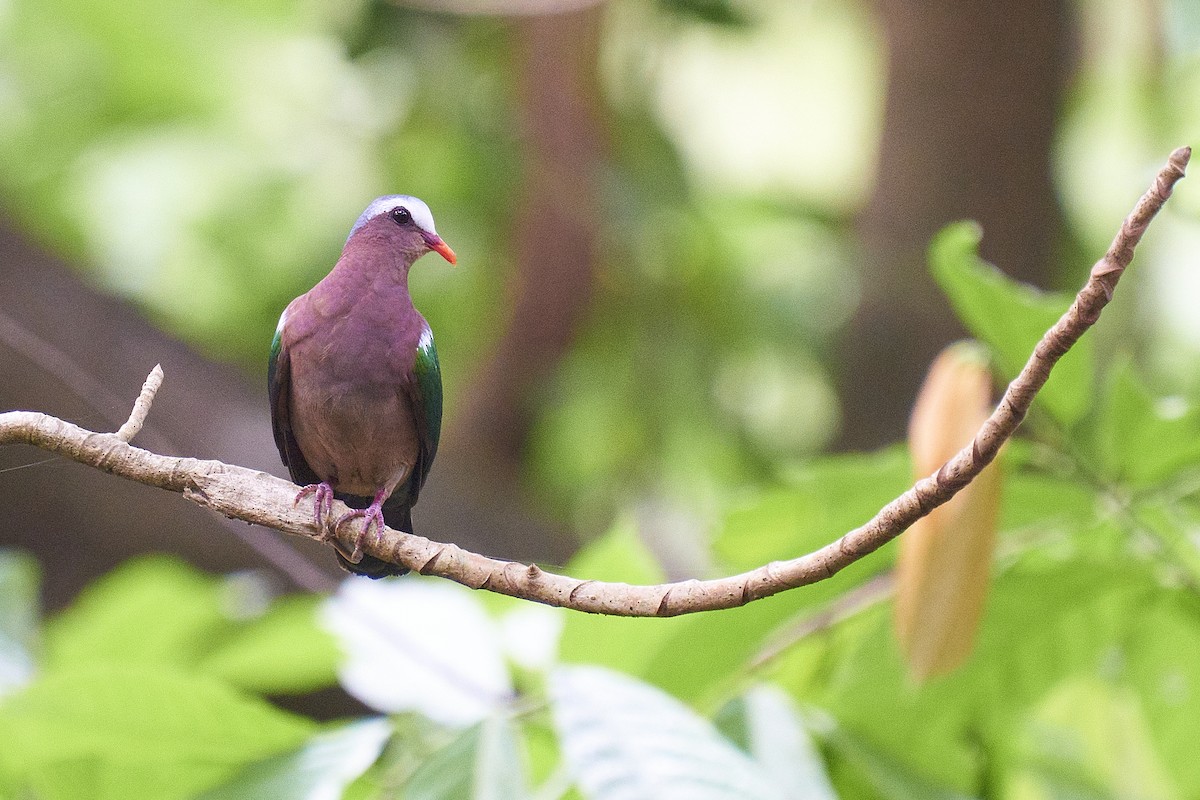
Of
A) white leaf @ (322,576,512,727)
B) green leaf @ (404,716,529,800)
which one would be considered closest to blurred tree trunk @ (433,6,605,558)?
white leaf @ (322,576,512,727)

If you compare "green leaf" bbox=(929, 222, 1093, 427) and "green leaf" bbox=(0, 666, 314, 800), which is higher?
"green leaf" bbox=(929, 222, 1093, 427)

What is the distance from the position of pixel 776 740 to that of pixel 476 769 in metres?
0.40

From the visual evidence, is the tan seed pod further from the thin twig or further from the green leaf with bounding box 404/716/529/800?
the thin twig

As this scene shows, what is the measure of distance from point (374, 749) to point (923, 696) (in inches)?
29.0

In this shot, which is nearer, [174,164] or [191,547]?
[191,547]

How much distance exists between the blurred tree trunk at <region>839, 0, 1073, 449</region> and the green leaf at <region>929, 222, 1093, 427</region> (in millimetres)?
1696

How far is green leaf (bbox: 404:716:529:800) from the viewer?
1.21m

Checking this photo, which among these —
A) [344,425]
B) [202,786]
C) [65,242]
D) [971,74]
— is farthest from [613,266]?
[344,425]

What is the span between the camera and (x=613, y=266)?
3.72m

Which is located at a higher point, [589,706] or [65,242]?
[65,242]

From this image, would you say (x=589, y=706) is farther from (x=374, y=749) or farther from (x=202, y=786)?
(x=202, y=786)

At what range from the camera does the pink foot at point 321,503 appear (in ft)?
2.26

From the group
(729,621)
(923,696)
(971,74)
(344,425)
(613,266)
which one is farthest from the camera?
(613,266)

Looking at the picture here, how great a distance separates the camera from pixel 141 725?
1381mm
